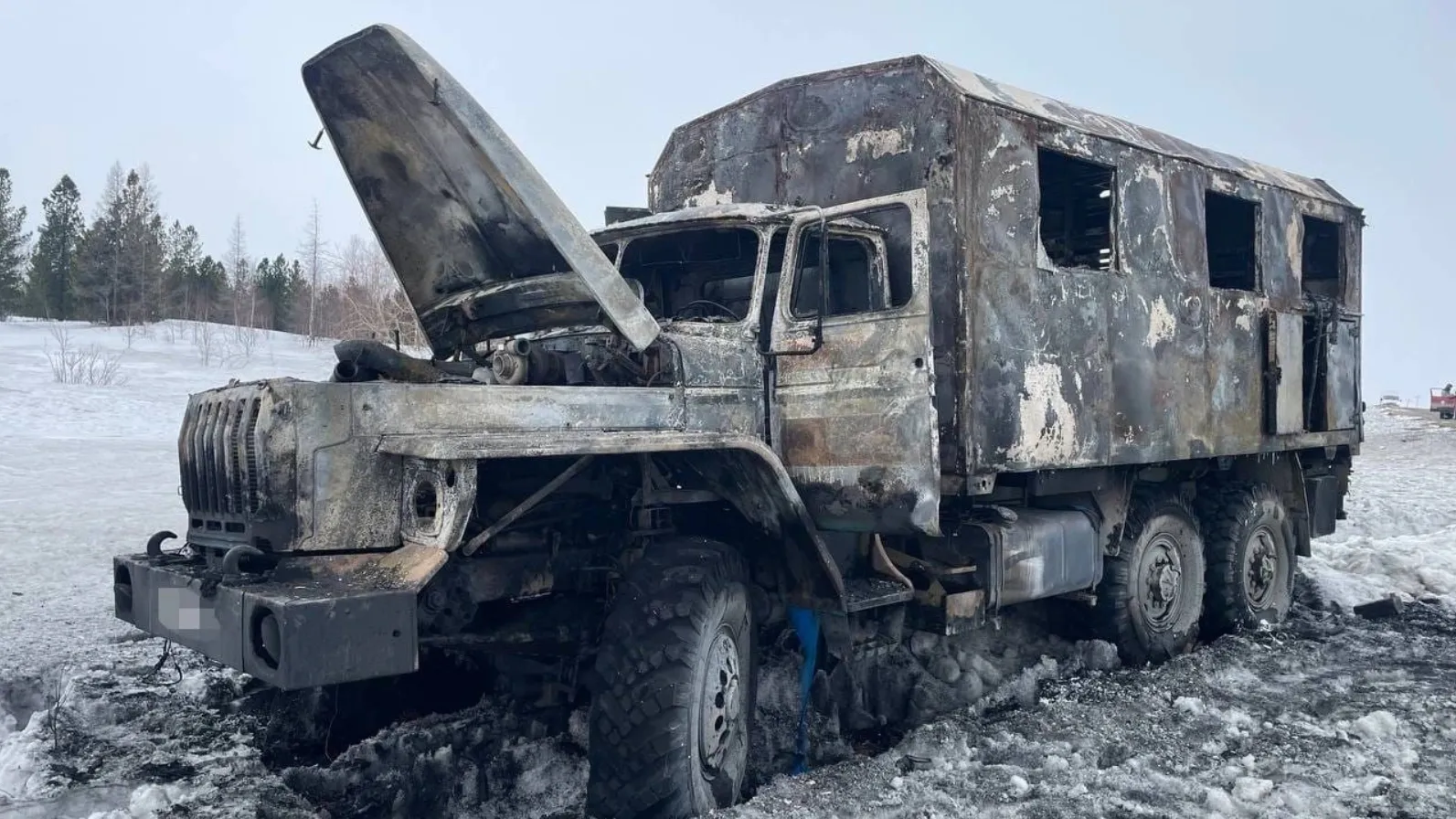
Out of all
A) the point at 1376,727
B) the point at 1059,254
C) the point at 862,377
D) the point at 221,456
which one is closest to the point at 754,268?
the point at 862,377

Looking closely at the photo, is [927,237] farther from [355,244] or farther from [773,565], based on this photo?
[355,244]

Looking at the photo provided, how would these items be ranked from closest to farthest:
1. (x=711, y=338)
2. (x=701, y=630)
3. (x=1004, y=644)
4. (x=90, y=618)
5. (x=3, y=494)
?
(x=701, y=630), (x=711, y=338), (x=90, y=618), (x=1004, y=644), (x=3, y=494)

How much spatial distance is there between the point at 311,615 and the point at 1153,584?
5.72 meters

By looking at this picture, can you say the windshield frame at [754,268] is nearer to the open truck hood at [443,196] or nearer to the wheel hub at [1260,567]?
the open truck hood at [443,196]

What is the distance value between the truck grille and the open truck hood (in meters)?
1.26

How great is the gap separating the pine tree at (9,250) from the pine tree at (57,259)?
67 cm

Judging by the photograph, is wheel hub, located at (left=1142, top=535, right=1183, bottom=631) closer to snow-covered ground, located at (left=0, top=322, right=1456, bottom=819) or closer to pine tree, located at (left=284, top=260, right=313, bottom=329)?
snow-covered ground, located at (left=0, top=322, right=1456, bottom=819)

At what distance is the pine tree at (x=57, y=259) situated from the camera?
42.9 m

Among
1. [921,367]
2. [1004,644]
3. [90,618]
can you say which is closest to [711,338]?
[921,367]

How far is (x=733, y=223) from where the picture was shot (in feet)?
16.0

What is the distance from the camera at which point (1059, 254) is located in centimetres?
691

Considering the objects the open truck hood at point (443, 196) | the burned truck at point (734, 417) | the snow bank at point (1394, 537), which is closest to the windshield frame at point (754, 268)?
the burned truck at point (734, 417)

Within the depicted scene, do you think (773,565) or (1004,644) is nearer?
(773,565)

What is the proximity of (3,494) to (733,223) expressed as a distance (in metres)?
9.35
